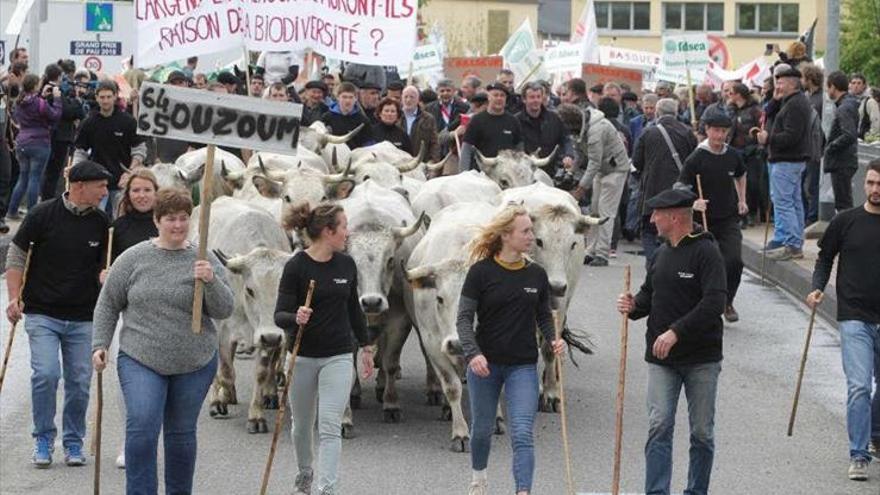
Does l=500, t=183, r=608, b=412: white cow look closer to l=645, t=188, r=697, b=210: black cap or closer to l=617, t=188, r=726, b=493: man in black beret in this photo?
l=617, t=188, r=726, b=493: man in black beret

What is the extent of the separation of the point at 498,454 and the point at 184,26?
590 cm

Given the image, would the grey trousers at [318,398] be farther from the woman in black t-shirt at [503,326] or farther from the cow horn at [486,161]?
the cow horn at [486,161]

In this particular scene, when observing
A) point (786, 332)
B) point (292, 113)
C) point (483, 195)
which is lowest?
point (786, 332)

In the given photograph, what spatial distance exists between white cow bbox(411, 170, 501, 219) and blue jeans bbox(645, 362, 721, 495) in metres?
5.58

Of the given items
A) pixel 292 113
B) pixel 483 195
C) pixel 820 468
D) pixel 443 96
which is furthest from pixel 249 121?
pixel 443 96

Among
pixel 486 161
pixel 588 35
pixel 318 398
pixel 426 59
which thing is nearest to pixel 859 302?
pixel 318 398

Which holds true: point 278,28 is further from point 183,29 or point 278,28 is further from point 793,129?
point 793,129

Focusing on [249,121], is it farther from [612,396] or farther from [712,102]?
[712,102]

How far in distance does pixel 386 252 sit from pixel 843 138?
1069 centimetres

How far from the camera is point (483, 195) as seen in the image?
56.6ft

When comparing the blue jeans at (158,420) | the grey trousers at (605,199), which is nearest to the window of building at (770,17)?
the grey trousers at (605,199)

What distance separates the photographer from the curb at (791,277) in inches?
791

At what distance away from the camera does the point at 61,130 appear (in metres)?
26.4

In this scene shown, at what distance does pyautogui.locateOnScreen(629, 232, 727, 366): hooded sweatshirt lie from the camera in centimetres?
1117
